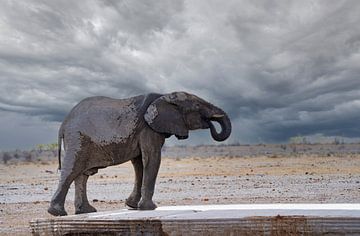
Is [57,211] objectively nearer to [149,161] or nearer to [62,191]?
[62,191]

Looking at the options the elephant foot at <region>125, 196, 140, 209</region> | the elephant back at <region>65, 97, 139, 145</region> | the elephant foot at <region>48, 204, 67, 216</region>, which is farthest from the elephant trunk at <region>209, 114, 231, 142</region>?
the elephant foot at <region>48, 204, 67, 216</region>

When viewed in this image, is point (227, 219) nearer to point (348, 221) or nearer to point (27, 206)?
point (348, 221)

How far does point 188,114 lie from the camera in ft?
26.3

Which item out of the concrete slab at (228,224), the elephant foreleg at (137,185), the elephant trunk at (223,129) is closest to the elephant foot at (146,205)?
the elephant foreleg at (137,185)

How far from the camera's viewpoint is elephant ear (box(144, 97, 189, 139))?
781 centimetres

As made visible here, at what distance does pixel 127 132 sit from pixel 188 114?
87cm

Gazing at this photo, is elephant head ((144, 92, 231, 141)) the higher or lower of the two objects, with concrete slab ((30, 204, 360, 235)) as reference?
higher

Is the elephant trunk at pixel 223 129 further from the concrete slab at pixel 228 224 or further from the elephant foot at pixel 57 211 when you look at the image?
the elephant foot at pixel 57 211

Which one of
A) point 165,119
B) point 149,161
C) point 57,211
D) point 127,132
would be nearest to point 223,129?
point 165,119

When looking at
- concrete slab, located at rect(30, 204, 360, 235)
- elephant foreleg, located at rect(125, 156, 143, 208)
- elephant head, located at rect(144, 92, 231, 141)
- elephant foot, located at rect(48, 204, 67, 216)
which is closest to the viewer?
concrete slab, located at rect(30, 204, 360, 235)

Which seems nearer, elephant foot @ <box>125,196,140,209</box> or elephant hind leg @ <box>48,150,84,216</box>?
elephant hind leg @ <box>48,150,84,216</box>

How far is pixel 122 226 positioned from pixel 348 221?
86.8 inches

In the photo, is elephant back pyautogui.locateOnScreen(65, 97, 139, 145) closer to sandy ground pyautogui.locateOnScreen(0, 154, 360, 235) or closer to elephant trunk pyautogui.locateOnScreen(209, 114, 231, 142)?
elephant trunk pyautogui.locateOnScreen(209, 114, 231, 142)

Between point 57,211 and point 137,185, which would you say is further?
point 137,185
